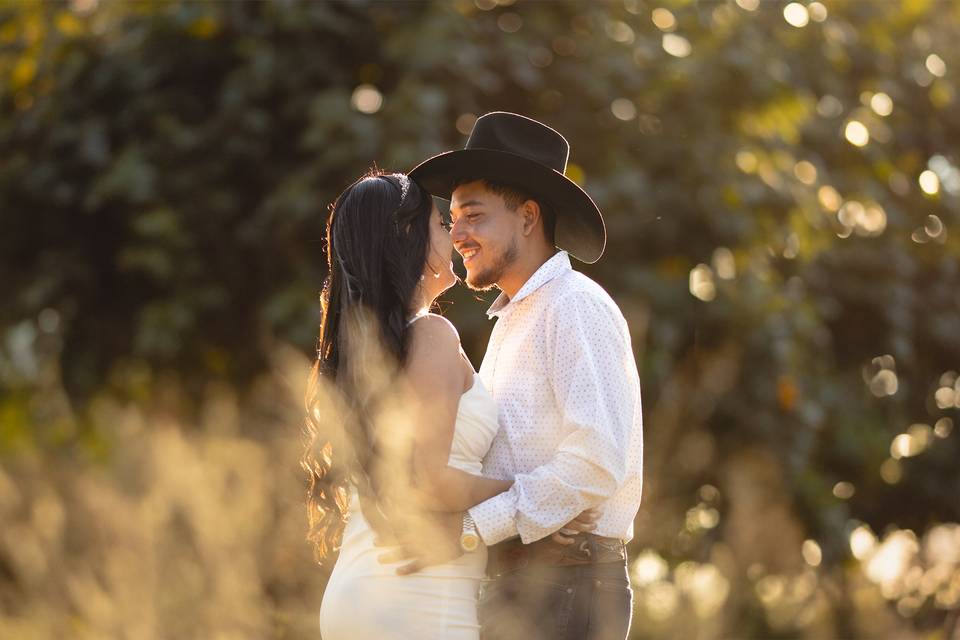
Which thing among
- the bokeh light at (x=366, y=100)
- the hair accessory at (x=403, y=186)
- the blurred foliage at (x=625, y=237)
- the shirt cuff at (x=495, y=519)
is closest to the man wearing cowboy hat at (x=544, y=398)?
the shirt cuff at (x=495, y=519)

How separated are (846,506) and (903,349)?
37.7 inches

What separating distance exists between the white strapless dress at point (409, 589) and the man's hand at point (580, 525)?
214 millimetres

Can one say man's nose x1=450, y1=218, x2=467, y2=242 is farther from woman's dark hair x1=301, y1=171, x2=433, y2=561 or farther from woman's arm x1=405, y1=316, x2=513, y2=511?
woman's arm x1=405, y1=316, x2=513, y2=511

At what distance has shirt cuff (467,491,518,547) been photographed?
3.23m

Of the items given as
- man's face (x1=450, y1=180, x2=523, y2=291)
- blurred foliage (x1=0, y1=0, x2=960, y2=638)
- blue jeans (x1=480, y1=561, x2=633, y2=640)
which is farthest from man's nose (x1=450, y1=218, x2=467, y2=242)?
blurred foliage (x1=0, y1=0, x2=960, y2=638)

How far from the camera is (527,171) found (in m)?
3.68

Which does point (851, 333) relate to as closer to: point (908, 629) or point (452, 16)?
point (908, 629)

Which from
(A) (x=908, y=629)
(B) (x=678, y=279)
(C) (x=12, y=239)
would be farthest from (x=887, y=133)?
(C) (x=12, y=239)

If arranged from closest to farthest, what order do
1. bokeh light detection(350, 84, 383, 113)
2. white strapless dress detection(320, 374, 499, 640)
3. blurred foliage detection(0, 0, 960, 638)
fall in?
white strapless dress detection(320, 374, 499, 640), blurred foliage detection(0, 0, 960, 638), bokeh light detection(350, 84, 383, 113)

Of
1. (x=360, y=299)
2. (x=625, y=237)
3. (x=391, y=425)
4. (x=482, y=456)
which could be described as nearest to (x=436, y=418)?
(x=391, y=425)

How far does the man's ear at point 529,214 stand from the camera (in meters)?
3.77

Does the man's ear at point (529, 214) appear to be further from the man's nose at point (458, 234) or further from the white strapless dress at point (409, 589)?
the white strapless dress at point (409, 589)

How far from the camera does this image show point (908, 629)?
7062 millimetres

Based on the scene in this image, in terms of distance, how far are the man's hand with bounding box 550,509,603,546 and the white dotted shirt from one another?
3cm
